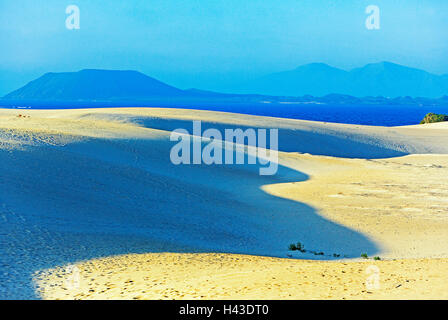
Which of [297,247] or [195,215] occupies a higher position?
[195,215]

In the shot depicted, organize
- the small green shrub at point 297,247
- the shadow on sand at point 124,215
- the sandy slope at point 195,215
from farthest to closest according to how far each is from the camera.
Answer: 1. the small green shrub at point 297,247
2. the shadow on sand at point 124,215
3. the sandy slope at point 195,215

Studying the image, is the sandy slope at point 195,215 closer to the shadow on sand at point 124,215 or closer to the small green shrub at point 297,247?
the shadow on sand at point 124,215

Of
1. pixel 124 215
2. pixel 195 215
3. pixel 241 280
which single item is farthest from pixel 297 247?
pixel 124 215

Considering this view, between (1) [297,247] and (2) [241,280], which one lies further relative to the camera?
(1) [297,247]

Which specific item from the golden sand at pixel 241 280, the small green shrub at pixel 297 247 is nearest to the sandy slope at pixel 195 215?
the golden sand at pixel 241 280

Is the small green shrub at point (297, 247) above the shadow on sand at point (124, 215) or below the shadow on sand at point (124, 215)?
below

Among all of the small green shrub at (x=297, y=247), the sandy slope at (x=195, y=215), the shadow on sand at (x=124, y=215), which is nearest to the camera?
the sandy slope at (x=195, y=215)

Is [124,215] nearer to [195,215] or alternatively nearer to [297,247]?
[195,215]
